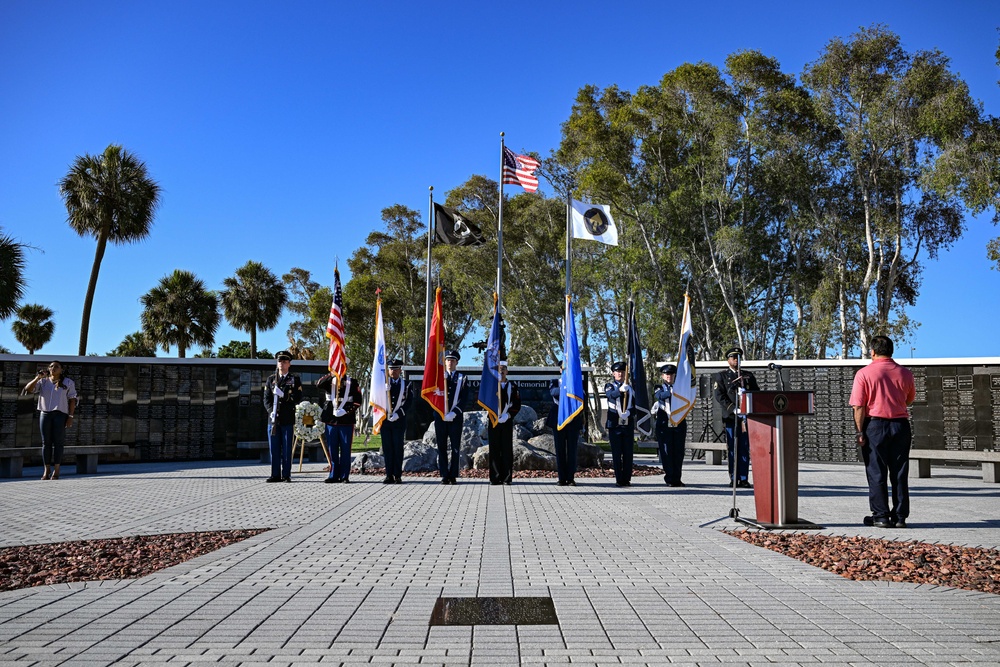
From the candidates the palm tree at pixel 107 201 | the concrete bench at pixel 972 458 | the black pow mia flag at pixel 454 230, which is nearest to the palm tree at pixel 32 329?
the palm tree at pixel 107 201

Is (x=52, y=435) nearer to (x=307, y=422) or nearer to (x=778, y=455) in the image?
(x=307, y=422)

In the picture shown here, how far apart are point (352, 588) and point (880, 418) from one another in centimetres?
614

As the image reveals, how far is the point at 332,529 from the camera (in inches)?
320

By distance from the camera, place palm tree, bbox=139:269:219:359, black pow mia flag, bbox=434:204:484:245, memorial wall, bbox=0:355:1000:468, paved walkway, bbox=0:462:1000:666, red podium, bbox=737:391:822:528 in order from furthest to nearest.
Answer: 1. palm tree, bbox=139:269:219:359
2. black pow mia flag, bbox=434:204:484:245
3. memorial wall, bbox=0:355:1000:468
4. red podium, bbox=737:391:822:528
5. paved walkway, bbox=0:462:1000:666

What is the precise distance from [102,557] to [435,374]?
7.52m

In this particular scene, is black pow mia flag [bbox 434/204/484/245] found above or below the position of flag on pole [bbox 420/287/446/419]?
above

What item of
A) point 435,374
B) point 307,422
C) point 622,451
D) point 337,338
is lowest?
point 622,451

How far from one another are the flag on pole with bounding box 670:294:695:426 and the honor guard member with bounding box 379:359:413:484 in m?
4.68

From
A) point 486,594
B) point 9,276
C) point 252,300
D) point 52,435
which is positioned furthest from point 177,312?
point 486,594

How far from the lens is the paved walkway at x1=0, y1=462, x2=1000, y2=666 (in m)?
3.91

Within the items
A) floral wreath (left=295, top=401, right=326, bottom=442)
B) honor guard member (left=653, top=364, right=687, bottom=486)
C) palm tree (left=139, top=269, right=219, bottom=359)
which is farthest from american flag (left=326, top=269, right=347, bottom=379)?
palm tree (left=139, top=269, right=219, bottom=359)

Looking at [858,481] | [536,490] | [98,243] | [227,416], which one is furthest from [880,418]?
[98,243]

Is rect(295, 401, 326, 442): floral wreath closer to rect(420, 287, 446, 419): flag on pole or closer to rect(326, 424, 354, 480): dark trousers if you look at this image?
rect(326, 424, 354, 480): dark trousers

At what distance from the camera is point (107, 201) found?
31.4 metres
